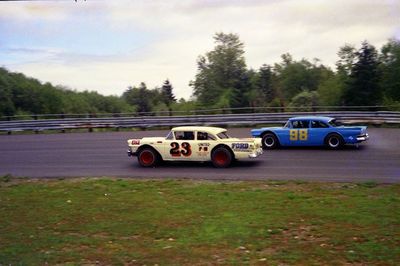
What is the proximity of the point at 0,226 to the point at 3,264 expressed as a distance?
7.50 ft

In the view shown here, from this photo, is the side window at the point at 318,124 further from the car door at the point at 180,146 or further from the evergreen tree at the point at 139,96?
the evergreen tree at the point at 139,96

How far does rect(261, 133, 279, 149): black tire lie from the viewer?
17.9 metres

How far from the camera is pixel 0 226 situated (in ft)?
27.6

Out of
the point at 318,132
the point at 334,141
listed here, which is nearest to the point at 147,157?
the point at 318,132

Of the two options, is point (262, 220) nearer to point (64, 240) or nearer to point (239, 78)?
point (64, 240)

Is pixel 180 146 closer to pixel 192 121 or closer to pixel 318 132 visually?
pixel 318 132

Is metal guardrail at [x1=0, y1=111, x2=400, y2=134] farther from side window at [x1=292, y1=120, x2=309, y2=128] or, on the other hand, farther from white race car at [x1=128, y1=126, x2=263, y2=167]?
white race car at [x1=128, y1=126, x2=263, y2=167]

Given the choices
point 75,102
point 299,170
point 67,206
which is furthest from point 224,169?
point 75,102

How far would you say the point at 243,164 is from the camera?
15086mm

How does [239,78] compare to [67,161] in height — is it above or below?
above

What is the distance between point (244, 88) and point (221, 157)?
138 feet

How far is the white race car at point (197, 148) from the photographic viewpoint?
14.5m

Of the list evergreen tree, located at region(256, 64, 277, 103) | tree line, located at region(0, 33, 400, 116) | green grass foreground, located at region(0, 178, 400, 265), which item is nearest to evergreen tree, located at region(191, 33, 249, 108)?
tree line, located at region(0, 33, 400, 116)

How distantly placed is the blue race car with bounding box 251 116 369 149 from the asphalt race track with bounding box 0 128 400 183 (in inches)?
13.4
